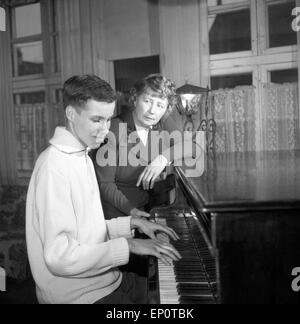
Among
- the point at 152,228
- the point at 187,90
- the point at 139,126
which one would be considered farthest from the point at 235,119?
the point at 152,228

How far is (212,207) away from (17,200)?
429cm

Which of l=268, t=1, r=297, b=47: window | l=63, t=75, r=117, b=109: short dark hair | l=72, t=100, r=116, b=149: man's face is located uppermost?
l=268, t=1, r=297, b=47: window

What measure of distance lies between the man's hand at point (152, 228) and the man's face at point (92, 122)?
461 millimetres

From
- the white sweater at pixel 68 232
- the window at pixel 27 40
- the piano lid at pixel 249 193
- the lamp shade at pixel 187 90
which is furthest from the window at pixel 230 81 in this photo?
the white sweater at pixel 68 232

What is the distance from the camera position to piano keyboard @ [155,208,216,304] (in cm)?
119

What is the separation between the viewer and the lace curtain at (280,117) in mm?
3836

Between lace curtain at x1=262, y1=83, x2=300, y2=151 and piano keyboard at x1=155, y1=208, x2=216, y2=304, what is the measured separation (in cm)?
247

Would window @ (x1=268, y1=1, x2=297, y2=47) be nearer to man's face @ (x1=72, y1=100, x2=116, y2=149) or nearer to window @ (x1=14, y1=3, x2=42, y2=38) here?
window @ (x1=14, y1=3, x2=42, y2=38)

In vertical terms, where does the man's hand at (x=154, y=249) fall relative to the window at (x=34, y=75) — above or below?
below

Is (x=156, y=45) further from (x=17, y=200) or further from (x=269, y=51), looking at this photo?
(x=17, y=200)

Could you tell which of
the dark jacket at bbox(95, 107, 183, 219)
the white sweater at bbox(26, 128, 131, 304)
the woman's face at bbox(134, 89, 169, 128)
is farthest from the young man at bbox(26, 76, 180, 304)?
the woman's face at bbox(134, 89, 169, 128)

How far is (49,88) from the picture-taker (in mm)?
4996

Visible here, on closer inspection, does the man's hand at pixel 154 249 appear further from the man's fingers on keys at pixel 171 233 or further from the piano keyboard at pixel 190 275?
the man's fingers on keys at pixel 171 233
